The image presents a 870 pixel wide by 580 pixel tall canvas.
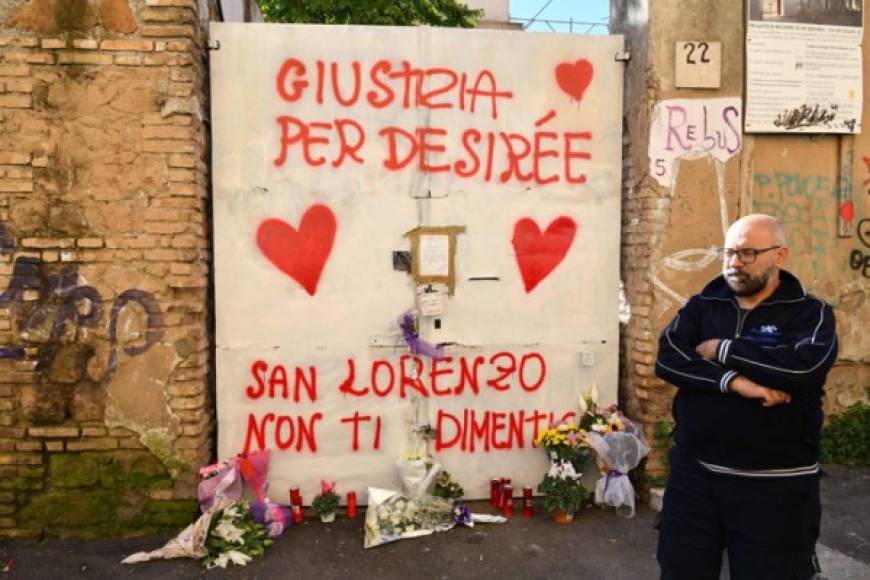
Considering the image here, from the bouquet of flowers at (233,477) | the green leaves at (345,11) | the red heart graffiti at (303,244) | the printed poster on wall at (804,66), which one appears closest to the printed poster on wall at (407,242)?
the red heart graffiti at (303,244)

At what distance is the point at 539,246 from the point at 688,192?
1.07 metres

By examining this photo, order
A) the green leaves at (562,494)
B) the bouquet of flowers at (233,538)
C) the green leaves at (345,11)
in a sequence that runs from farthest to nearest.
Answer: the green leaves at (345,11) → the green leaves at (562,494) → the bouquet of flowers at (233,538)

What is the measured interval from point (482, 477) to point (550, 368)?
91 cm

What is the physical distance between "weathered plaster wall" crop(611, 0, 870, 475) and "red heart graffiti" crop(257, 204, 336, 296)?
2147 mm

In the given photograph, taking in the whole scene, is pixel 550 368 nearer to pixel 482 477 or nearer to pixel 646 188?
pixel 482 477

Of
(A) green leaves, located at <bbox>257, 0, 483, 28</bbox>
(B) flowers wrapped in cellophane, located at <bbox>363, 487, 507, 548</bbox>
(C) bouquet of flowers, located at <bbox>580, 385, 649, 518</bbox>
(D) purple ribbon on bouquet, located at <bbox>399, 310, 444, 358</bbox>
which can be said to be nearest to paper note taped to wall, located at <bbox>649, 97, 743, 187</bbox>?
(C) bouquet of flowers, located at <bbox>580, 385, 649, 518</bbox>

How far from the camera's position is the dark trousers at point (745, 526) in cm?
257

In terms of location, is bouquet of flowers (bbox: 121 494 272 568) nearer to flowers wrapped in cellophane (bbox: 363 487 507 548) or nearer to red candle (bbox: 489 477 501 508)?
flowers wrapped in cellophane (bbox: 363 487 507 548)

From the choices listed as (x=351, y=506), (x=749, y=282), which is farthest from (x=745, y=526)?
(x=351, y=506)

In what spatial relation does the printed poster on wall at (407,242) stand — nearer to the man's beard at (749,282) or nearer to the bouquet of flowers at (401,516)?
the bouquet of flowers at (401,516)

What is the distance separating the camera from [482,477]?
4598 mm

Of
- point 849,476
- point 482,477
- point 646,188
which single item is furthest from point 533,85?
point 849,476

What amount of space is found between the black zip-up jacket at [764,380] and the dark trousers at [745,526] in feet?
0.24

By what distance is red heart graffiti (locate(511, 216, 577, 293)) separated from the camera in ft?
14.9
